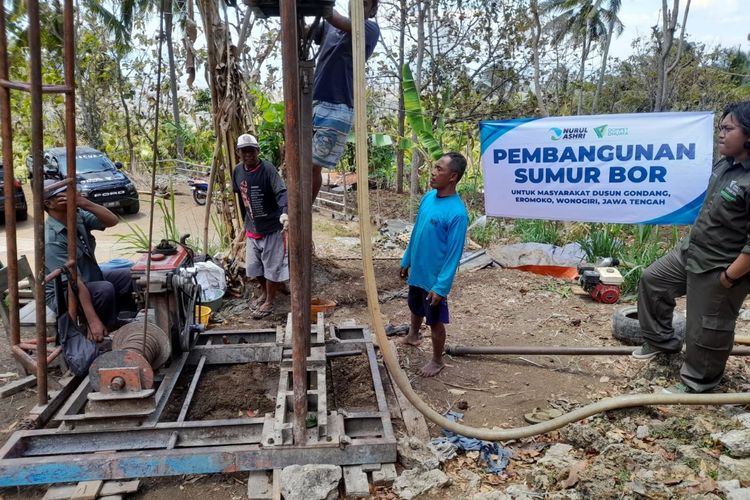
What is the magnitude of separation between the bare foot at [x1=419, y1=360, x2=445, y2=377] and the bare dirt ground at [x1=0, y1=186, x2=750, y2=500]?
6 centimetres

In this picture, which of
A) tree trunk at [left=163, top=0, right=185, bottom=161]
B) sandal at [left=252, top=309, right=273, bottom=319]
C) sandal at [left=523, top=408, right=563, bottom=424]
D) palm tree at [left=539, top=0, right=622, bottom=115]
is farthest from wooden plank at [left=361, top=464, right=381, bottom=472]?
palm tree at [left=539, top=0, right=622, bottom=115]

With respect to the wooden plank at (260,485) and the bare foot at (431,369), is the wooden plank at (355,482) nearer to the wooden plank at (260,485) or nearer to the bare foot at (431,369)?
the wooden plank at (260,485)

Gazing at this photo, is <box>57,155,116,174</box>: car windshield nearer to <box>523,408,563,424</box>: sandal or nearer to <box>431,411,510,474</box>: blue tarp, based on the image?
<box>431,411,510,474</box>: blue tarp

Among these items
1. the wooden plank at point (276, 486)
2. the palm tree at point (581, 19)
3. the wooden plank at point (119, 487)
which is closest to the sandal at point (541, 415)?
the wooden plank at point (276, 486)

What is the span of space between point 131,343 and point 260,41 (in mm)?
13742

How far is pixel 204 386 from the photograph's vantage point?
386 centimetres

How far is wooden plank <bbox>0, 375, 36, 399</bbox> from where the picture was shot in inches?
152

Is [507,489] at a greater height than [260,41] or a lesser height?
Answer: lesser

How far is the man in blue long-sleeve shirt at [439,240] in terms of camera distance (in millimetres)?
3709

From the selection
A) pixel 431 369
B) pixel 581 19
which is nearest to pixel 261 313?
pixel 431 369

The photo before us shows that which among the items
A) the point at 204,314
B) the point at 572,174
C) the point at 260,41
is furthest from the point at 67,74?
the point at 260,41

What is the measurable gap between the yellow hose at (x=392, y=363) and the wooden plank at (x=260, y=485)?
2.91 ft

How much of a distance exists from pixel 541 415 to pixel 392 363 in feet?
4.44

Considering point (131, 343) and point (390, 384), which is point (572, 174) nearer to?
point (390, 384)
